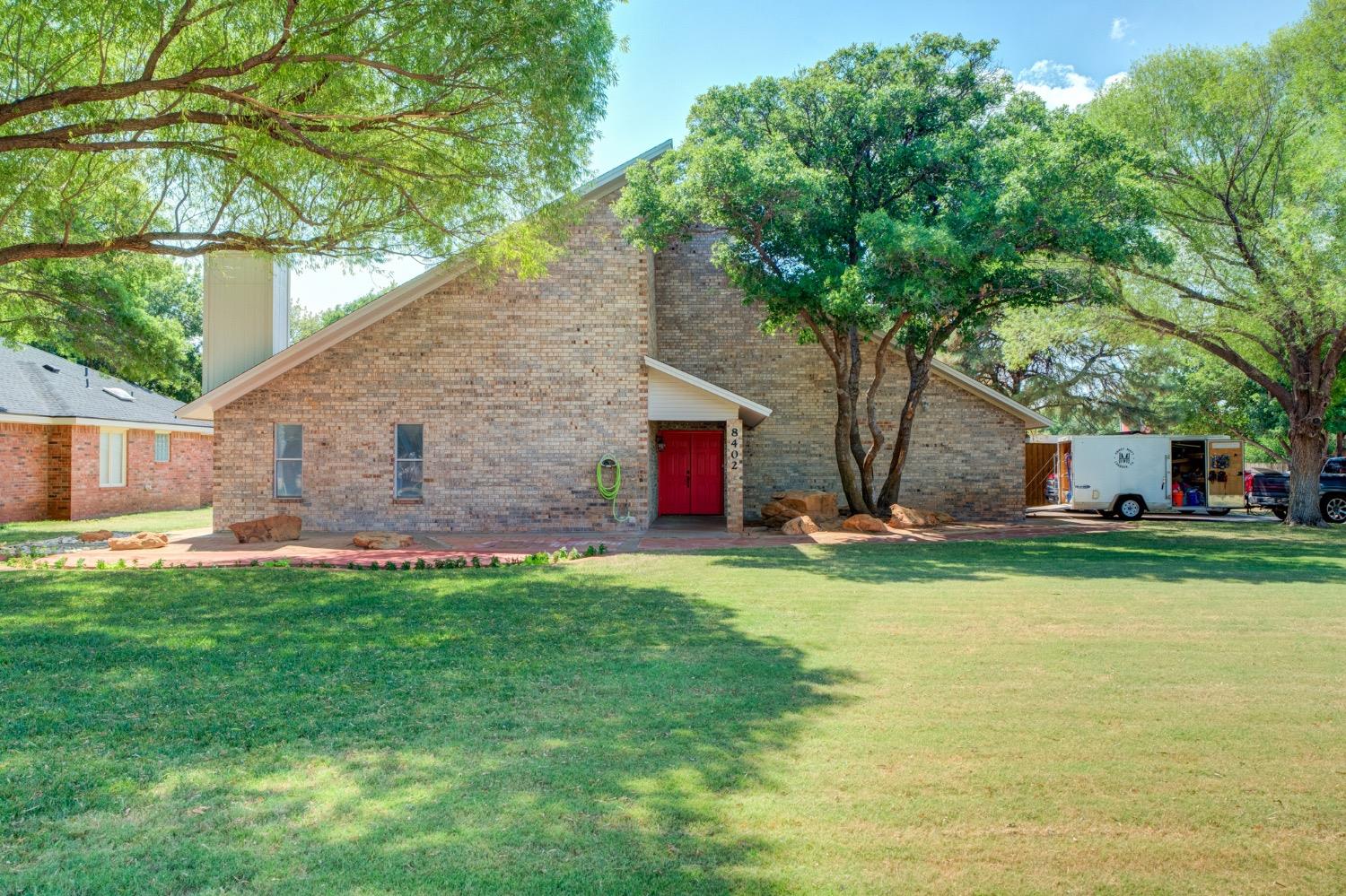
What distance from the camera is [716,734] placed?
15.8ft

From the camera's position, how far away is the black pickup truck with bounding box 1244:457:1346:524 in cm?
2183

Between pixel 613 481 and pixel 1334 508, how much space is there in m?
19.2

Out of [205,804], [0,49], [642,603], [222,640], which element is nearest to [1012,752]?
[205,804]

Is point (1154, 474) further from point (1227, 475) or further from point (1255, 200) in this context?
point (1255, 200)

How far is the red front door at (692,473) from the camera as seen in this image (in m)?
23.1

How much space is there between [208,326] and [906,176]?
15298 mm

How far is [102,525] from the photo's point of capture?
2003cm

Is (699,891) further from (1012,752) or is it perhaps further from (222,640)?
(222,640)

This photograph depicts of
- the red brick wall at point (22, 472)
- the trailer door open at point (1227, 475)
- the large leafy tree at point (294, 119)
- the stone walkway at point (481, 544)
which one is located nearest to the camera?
the large leafy tree at point (294, 119)

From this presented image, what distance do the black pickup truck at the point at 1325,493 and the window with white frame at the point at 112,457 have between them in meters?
31.2

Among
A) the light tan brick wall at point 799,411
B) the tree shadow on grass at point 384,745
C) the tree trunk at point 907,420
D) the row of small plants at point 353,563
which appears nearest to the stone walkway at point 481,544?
the row of small plants at point 353,563

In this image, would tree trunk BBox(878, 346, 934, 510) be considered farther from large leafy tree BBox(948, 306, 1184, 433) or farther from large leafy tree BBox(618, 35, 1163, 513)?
large leafy tree BBox(948, 306, 1184, 433)

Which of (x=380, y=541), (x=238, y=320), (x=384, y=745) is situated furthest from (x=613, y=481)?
(x=384, y=745)

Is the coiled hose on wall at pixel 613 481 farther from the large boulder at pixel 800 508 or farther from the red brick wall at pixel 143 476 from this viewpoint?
the red brick wall at pixel 143 476
